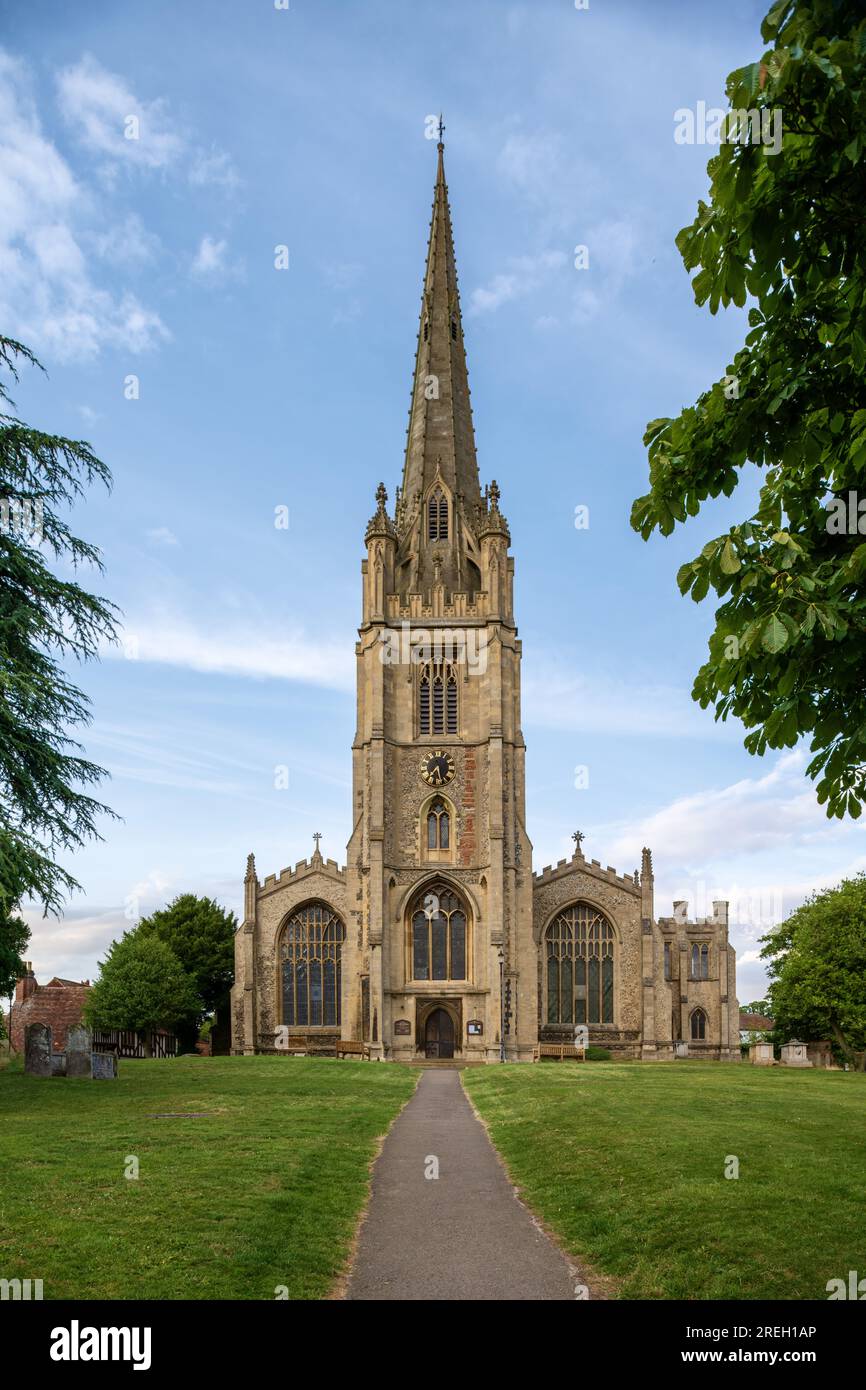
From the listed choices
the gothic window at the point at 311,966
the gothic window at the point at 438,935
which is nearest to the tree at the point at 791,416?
the gothic window at the point at 438,935

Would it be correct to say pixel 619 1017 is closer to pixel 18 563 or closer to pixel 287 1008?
pixel 287 1008

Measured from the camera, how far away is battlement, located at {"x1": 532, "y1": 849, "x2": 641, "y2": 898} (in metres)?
54.8

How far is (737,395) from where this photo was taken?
7648 millimetres

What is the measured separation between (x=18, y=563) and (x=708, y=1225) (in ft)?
56.4

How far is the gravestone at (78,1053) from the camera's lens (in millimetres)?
28016

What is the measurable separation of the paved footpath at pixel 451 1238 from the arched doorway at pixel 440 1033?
33999 millimetres

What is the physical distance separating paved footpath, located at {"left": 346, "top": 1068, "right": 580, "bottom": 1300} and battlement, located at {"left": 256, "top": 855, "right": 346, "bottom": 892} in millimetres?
38187

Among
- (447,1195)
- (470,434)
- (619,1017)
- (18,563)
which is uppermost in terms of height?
(470,434)

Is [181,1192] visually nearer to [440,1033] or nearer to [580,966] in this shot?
[440,1033]

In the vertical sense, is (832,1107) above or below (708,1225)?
below

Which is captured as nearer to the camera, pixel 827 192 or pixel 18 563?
pixel 827 192

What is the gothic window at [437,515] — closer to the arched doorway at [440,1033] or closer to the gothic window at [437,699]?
the gothic window at [437,699]

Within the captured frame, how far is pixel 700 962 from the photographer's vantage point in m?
61.4
